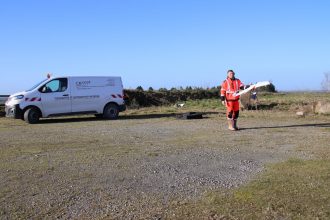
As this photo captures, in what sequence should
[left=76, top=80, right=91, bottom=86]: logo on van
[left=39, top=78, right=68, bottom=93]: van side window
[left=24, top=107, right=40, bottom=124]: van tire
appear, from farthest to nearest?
[left=76, top=80, right=91, bottom=86]: logo on van → [left=39, top=78, right=68, bottom=93]: van side window → [left=24, top=107, right=40, bottom=124]: van tire

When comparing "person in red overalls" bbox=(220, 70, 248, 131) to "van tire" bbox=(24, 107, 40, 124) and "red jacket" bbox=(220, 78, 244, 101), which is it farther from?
"van tire" bbox=(24, 107, 40, 124)

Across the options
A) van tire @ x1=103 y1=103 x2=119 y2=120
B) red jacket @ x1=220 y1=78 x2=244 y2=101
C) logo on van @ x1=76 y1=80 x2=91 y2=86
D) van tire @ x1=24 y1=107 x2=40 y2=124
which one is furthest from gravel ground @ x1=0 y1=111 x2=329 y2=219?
van tire @ x1=103 y1=103 x2=119 y2=120

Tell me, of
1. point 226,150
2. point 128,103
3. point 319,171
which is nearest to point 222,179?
point 319,171

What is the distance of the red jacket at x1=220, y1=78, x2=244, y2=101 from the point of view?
1492 centimetres

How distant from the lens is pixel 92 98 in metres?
20.2

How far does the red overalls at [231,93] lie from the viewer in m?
14.9

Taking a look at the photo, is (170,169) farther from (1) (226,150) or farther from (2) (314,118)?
(2) (314,118)

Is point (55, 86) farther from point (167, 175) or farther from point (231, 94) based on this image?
point (167, 175)

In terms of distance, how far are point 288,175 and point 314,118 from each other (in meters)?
11.3

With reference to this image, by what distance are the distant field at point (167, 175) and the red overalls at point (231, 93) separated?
72 cm

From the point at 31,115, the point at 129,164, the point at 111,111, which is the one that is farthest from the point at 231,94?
the point at 31,115

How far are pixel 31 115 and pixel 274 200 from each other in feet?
45.7

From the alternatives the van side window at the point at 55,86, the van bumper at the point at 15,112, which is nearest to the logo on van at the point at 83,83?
the van side window at the point at 55,86

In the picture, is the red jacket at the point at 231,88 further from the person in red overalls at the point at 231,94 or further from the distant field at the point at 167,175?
the distant field at the point at 167,175
